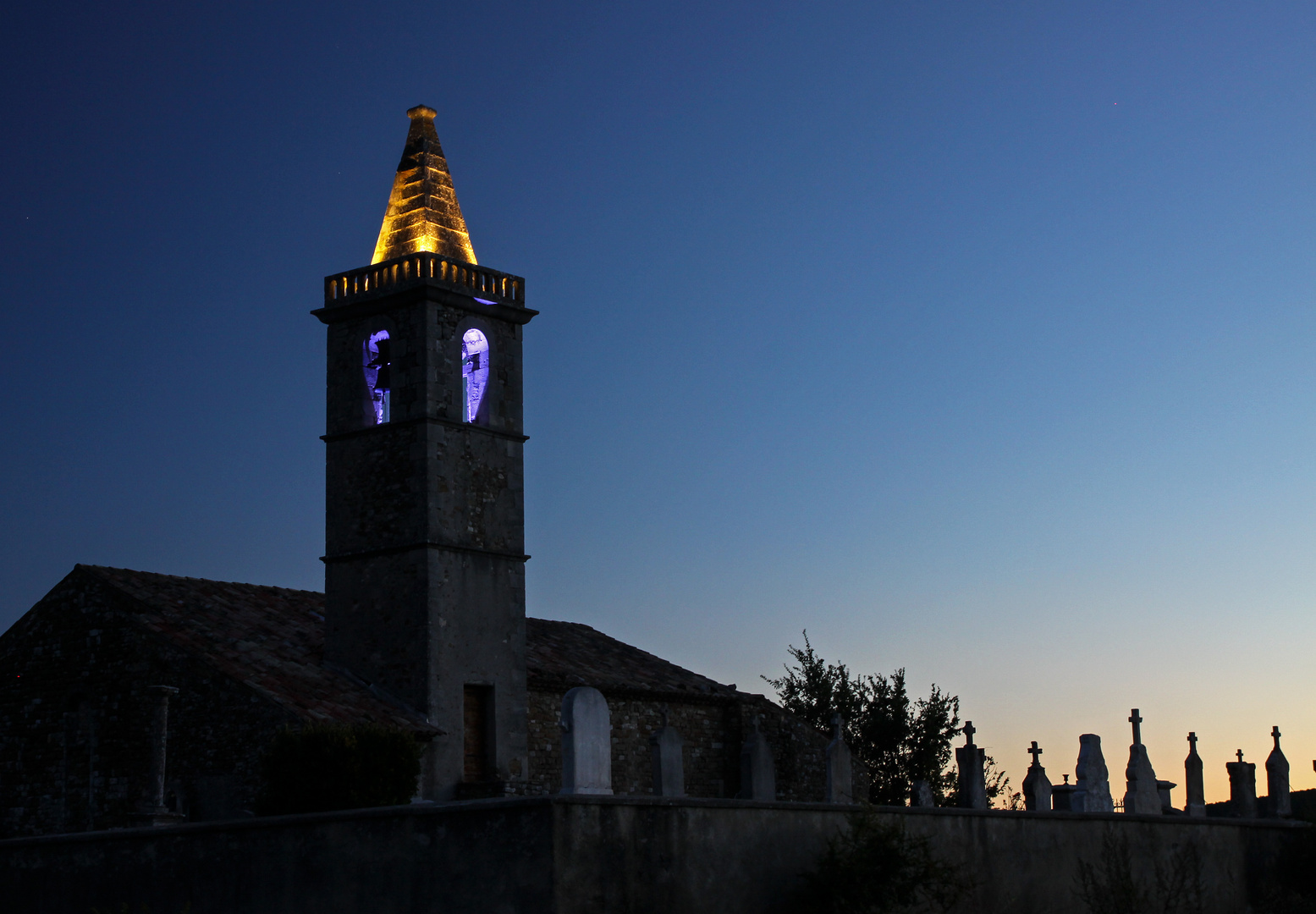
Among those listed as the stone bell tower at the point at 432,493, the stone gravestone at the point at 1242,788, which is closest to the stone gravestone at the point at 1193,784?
the stone gravestone at the point at 1242,788

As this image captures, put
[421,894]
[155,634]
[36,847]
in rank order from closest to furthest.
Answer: [421,894], [36,847], [155,634]

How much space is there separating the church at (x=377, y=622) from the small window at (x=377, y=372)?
4cm

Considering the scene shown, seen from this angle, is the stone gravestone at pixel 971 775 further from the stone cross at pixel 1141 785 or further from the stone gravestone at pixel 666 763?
the stone gravestone at pixel 666 763

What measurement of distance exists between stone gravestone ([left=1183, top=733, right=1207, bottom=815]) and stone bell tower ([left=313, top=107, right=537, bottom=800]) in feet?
37.0

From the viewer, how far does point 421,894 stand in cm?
1385

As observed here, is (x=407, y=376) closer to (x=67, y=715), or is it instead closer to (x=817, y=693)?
(x=67, y=715)

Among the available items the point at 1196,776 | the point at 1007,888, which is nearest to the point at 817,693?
the point at 1196,776

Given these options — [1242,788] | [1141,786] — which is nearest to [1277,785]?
[1242,788]

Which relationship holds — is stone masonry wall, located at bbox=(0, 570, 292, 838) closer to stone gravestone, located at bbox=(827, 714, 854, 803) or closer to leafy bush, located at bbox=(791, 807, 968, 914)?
stone gravestone, located at bbox=(827, 714, 854, 803)

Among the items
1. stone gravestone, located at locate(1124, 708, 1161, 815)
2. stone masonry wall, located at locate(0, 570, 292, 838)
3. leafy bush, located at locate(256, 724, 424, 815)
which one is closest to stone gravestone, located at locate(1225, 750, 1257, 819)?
stone gravestone, located at locate(1124, 708, 1161, 815)

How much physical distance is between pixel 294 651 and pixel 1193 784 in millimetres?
15532

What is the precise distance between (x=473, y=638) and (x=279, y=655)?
3.30 m

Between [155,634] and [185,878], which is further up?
[155,634]

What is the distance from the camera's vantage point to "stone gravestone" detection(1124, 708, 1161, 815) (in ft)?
80.4
